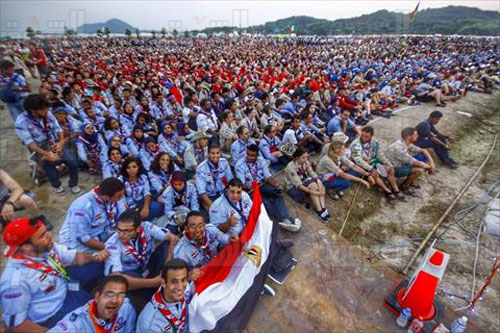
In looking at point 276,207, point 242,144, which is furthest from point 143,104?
point 276,207

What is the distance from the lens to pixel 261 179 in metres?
5.23

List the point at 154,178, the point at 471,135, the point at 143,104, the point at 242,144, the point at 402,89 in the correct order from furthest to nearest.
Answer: the point at 402,89, the point at 471,135, the point at 143,104, the point at 242,144, the point at 154,178

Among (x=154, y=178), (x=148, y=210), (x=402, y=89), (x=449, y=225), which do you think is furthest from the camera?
(x=402, y=89)

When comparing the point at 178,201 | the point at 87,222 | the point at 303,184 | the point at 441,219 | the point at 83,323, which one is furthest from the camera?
the point at 441,219

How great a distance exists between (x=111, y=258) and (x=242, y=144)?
152 inches

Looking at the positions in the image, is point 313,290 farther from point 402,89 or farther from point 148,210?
point 402,89

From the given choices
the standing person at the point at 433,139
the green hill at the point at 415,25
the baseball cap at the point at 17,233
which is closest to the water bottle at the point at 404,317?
the baseball cap at the point at 17,233

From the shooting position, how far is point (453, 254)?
4.53 meters

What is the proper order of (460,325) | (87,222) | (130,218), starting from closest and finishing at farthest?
(460,325) → (130,218) → (87,222)

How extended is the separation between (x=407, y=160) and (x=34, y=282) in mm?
7260

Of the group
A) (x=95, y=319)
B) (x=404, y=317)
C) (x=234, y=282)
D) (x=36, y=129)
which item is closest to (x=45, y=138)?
(x=36, y=129)

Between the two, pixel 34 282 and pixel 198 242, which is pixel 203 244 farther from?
pixel 34 282

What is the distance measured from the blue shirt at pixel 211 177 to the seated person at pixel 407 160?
4.37 meters

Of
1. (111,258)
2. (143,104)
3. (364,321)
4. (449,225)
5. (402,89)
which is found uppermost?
(402,89)
